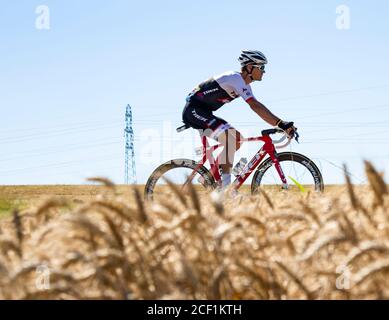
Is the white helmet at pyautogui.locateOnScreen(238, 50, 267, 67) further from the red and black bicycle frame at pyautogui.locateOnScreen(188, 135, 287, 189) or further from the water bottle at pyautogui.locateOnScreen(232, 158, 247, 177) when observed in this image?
the water bottle at pyautogui.locateOnScreen(232, 158, 247, 177)

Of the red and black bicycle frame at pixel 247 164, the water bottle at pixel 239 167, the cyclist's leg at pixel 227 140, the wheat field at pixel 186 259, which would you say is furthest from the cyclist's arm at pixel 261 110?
the wheat field at pixel 186 259

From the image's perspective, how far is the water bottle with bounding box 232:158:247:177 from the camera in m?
12.4

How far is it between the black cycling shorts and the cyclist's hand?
0.94 meters

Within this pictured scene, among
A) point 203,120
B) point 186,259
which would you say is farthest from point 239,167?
point 186,259

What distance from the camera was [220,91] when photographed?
11969 mm

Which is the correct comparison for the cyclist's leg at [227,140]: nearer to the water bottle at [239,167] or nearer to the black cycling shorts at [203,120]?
the black cycling shorts at [203,120]

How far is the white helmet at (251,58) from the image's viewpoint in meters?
12.4

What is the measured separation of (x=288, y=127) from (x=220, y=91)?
4.68 ft

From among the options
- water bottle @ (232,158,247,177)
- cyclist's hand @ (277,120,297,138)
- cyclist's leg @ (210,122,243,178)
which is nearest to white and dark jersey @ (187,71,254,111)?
cyclist's leg @ (210,122,243,178)

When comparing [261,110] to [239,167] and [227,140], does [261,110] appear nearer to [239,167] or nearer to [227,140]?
[227,140]

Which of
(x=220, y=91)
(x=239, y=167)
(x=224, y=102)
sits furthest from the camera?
(x=239, y=167)

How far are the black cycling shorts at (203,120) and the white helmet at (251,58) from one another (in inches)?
46.4

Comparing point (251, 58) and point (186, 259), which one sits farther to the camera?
point (251, 58)
